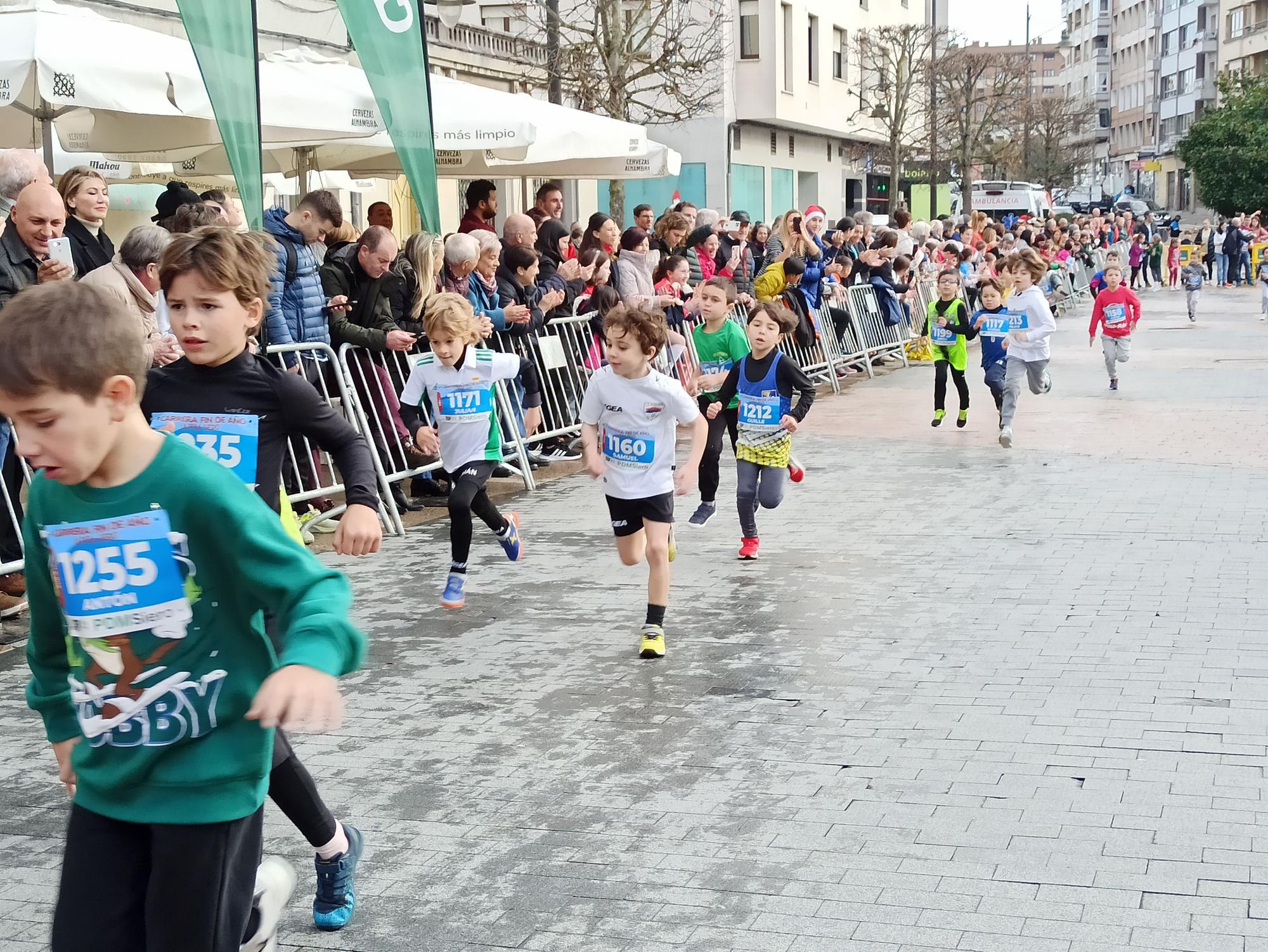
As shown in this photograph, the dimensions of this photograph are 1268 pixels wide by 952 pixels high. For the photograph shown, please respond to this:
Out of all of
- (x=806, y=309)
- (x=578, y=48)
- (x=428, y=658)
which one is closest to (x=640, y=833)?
(x=428, y=658)

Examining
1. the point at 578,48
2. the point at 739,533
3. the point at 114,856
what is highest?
the point at 578,48

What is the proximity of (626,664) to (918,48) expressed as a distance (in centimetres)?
4513

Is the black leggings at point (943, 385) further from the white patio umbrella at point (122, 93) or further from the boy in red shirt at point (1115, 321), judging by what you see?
the white patio umbrella at point (122, 93)

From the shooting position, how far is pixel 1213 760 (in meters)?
5.12

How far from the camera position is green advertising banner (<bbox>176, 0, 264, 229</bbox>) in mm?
7676

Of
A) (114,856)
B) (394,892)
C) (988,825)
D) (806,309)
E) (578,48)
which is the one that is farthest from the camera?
(578,48)

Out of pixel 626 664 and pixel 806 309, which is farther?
pixel 806 309

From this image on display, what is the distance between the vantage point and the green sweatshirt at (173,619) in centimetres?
277

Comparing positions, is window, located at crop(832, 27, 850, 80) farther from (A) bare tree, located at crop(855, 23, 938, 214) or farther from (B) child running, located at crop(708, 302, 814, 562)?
(B) child running, located at crop(708, 302, 814, 562)

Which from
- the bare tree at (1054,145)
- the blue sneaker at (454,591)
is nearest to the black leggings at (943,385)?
the blue sneaker at (454,591)

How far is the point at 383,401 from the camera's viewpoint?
1051 centimetres

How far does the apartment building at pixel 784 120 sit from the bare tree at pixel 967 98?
2.44 meters

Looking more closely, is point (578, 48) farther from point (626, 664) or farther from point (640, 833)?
point (640, 833)

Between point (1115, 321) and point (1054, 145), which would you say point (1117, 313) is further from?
point (1054, 145)
